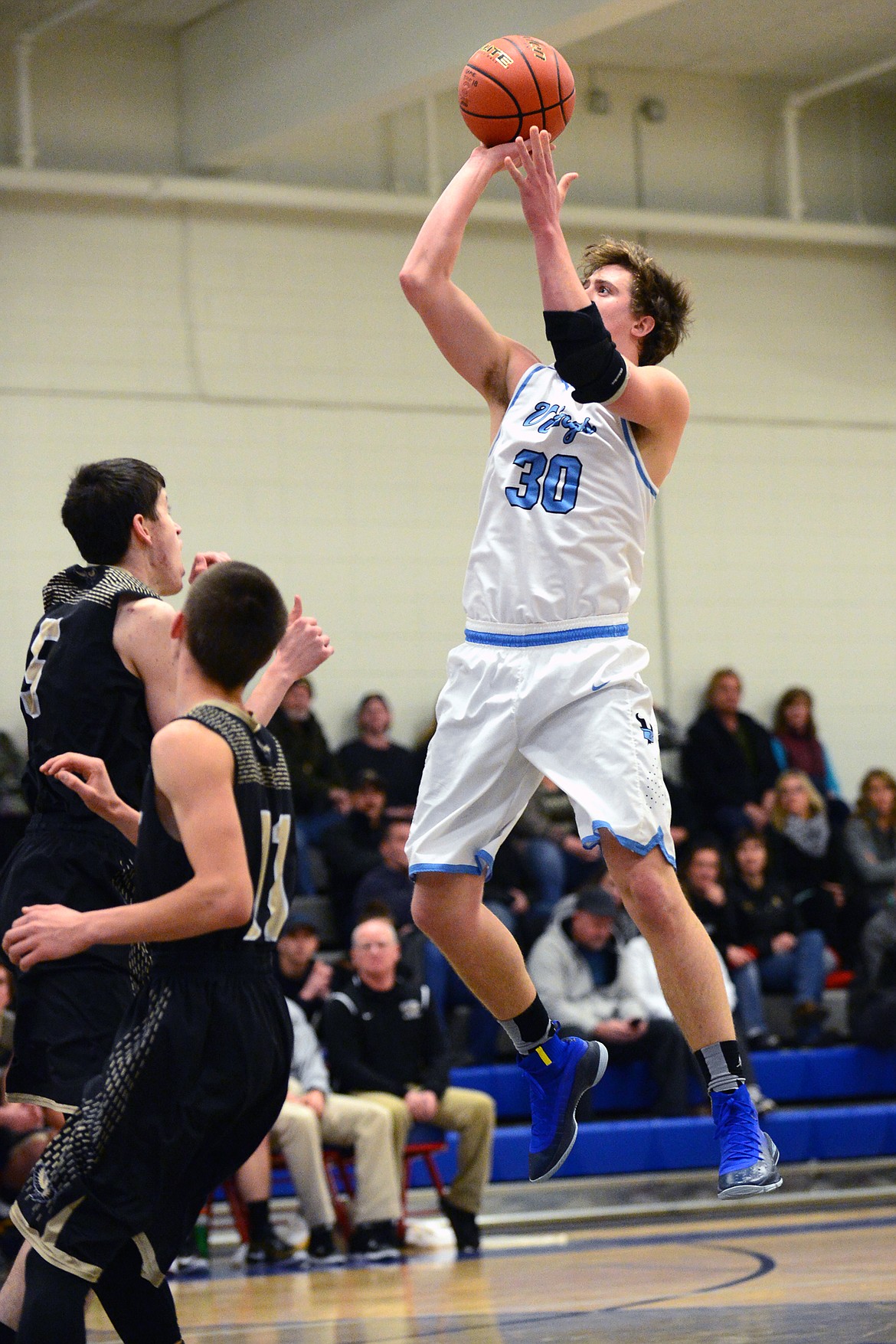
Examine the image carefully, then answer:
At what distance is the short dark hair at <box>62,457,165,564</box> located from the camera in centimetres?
446

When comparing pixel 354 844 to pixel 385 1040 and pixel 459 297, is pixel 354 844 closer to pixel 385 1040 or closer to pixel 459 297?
pixel 385 1040

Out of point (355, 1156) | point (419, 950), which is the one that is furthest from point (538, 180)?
point (419, 950)

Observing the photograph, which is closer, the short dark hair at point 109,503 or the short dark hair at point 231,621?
the short dark hair at point 231,621

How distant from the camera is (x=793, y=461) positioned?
1468cm

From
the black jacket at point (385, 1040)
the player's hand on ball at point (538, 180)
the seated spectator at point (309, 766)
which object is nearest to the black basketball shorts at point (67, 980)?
the player's hand on ball at point (538, 180)

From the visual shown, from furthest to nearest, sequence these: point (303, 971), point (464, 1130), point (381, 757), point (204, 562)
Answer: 1. point (381, 757)
2. point (303, 971)
3. point (464, 1130)
4. point (204, 562)

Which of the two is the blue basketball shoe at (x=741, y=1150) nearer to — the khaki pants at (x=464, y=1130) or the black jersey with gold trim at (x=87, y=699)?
the black jersey with gold trim at (x=87, y=699)

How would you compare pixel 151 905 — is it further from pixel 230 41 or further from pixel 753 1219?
pixel 230 41

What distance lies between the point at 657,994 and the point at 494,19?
5.56m

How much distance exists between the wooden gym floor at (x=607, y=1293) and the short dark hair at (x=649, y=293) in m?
2.70

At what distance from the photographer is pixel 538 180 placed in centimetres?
453

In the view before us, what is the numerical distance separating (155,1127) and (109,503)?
1580 mm

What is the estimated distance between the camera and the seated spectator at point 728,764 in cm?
1280

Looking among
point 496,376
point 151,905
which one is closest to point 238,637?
point 151,905
